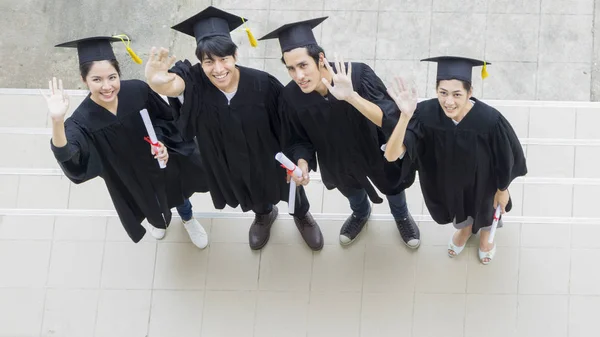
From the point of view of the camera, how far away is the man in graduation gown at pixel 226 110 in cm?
377

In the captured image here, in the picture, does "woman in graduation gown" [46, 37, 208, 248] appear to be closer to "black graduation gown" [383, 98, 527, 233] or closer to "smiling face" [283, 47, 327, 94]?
"smiling face" [283, 47, 327, 94]

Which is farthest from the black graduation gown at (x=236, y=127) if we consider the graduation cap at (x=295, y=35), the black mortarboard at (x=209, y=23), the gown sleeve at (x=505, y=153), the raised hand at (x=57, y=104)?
the gown sleeve at (x=505, y=153)

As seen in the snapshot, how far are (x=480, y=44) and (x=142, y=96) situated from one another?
2.75 meters

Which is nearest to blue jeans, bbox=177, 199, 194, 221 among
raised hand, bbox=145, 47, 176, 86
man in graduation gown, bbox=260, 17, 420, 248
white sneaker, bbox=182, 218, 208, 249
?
white sneaker, bbox=182, 218, 208, 249

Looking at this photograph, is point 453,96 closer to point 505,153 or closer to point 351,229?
point 505,153

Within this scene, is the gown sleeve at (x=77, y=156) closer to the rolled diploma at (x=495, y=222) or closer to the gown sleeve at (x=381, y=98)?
the gown sleeve at (x=381, y=98)

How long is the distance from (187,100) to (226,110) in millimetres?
211

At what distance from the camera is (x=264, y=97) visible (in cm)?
400

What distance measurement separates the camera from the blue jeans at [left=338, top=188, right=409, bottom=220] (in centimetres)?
461

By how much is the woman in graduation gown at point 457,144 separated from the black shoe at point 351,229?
29.2 inches

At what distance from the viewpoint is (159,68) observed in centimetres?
375

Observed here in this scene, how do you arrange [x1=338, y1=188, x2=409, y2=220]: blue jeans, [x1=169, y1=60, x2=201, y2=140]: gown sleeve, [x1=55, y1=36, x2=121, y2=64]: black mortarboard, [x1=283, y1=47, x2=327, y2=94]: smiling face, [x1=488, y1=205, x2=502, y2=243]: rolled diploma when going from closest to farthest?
[x1=283, y1=47, x2=327, y2=94]: smiling face → [x1=55, y1=36, x2=121, y2=64]: black mortarboard → [x1=169, y1=60, x2=201, y2=140]: gown sleeve → [x1=488, y1=205, x2=502, y2=243]: rolled diploma → [x1=338, y1=188, x2=409, y2=220]: blue jeans

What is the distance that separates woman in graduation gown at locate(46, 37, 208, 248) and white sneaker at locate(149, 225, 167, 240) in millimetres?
292

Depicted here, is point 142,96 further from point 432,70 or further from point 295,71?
point 432,70
